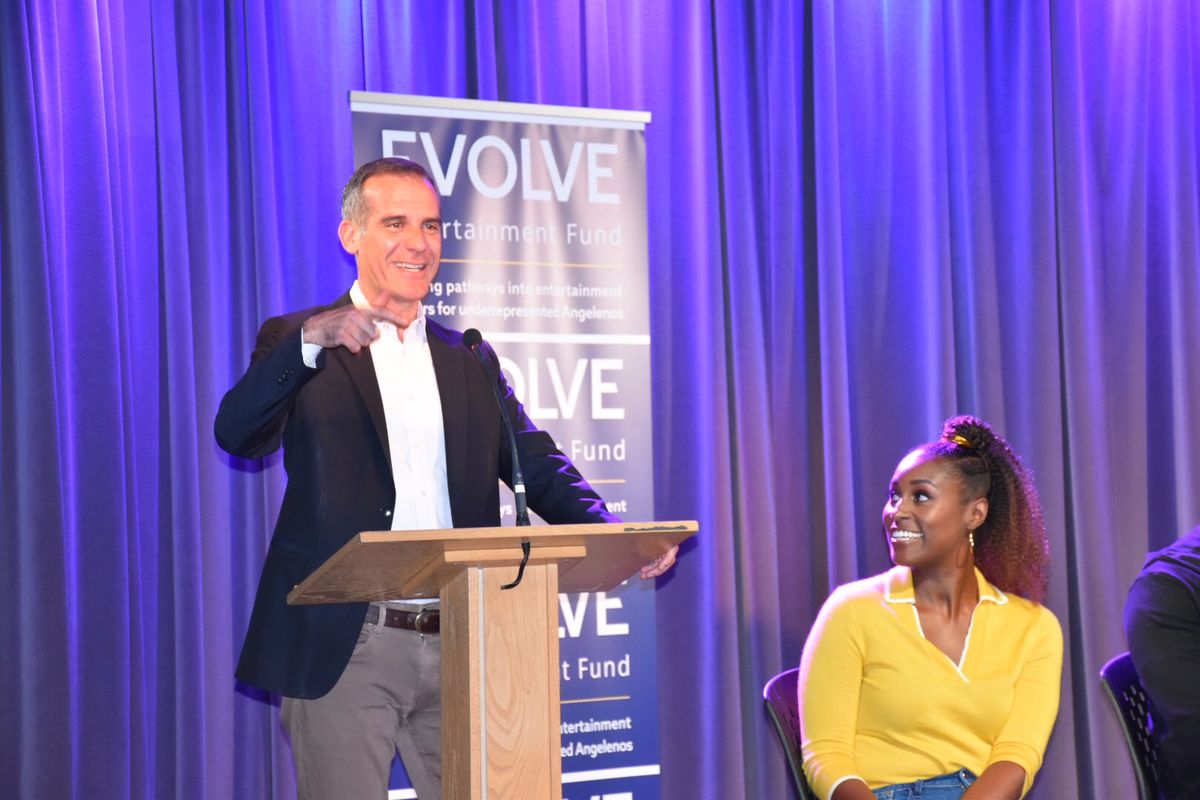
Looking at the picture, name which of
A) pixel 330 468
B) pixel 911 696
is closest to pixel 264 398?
pixel 330 468

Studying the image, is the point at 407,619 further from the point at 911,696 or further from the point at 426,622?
the point at 911,696

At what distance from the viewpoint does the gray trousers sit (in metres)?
2.62

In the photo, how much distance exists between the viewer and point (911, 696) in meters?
3.32

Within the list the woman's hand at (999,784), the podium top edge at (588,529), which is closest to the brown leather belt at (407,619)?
the podium top edge at (588,529)

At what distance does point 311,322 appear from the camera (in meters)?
2.36

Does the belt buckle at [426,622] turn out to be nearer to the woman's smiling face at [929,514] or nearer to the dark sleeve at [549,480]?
the dark sleeve at [549,480]

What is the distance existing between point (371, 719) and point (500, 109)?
95.1 inches

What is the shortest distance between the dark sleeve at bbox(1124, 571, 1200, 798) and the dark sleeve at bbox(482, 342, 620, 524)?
136 cm

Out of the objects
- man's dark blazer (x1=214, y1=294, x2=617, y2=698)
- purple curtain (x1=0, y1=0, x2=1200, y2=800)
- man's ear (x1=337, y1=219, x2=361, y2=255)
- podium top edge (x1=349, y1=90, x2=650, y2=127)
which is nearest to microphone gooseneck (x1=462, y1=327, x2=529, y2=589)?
man's dark blazer (x1=214, y1=294, x2=617, y2=698)

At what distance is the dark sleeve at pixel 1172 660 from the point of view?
3.02 meters

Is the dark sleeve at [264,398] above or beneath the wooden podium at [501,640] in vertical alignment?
above

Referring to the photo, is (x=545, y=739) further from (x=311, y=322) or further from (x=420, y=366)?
(x=420, y=366)

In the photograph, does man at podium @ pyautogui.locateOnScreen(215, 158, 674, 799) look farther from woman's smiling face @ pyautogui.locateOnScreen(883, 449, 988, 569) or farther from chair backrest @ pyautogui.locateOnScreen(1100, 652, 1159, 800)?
chair backrest @ pyautogui.locateOnScreen(1100, 652, 1159, 800)

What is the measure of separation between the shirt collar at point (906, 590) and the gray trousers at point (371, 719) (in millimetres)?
1351
